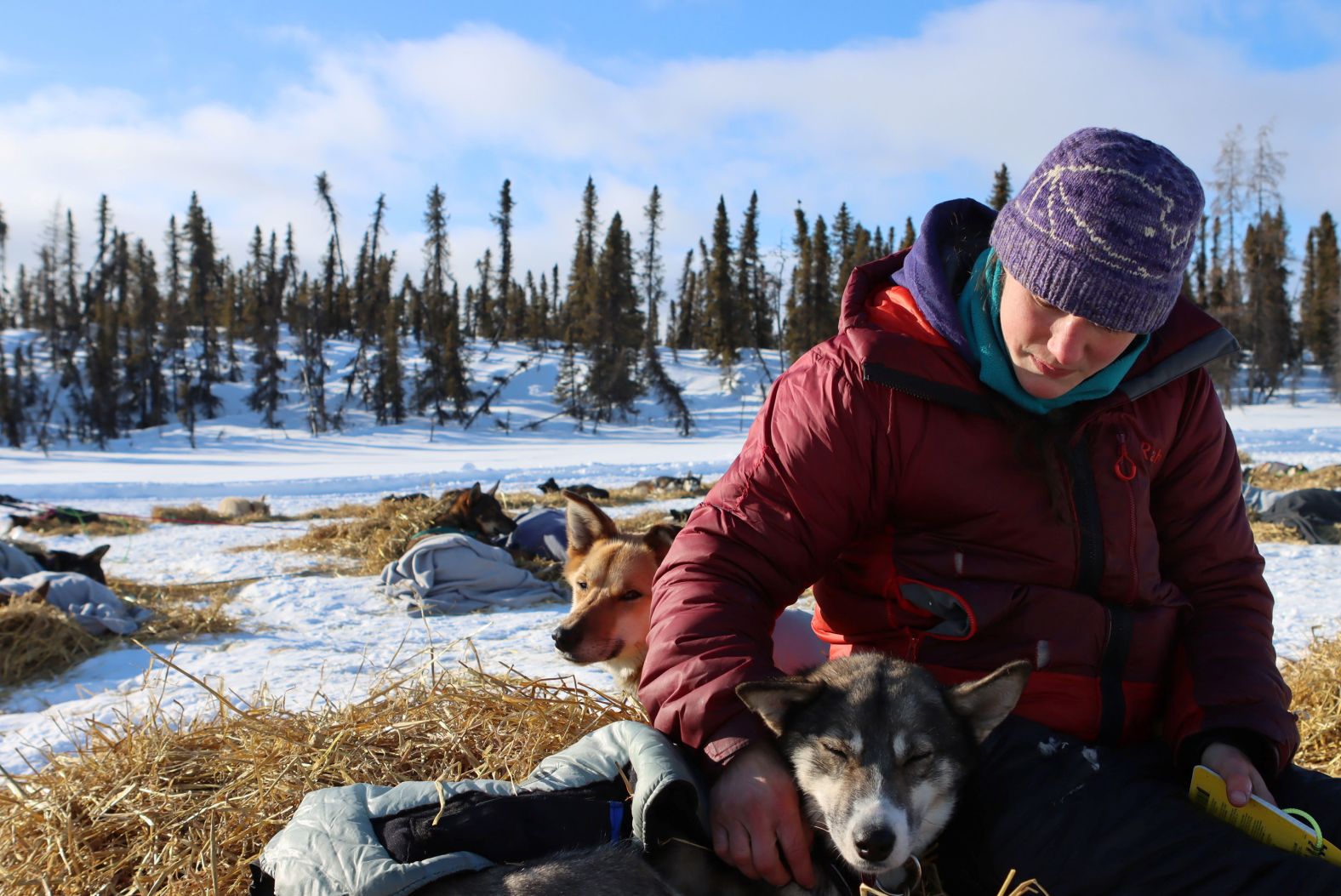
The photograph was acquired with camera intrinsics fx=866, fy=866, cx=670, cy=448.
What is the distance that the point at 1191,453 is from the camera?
252cm

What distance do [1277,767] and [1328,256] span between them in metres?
63.7

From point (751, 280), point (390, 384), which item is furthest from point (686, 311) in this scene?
point (390, 384)

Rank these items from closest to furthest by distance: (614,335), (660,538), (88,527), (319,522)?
1. (660,538)
2. (88,527)
3. (319,522)
4. (614,335)

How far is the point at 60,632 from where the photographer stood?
567cm

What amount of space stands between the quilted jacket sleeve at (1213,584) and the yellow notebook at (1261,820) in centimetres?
14

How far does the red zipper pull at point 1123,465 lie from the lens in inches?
91.4

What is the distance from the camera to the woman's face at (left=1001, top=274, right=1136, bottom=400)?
7.12 ft

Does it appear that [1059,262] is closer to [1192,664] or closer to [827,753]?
[1192,664]

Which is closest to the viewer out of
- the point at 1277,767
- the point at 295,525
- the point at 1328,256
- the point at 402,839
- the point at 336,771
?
the point at 402,839

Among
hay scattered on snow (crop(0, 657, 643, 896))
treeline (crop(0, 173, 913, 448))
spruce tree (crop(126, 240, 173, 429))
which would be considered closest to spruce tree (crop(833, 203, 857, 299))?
treeline (crop(0, 173, 913, 448))

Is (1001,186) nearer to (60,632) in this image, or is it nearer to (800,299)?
(800,299)

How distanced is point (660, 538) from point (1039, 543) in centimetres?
235

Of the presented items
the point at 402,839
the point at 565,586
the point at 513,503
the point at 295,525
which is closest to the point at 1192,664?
the point at 402,839

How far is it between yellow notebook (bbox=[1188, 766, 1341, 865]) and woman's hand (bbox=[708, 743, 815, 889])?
101 cm
